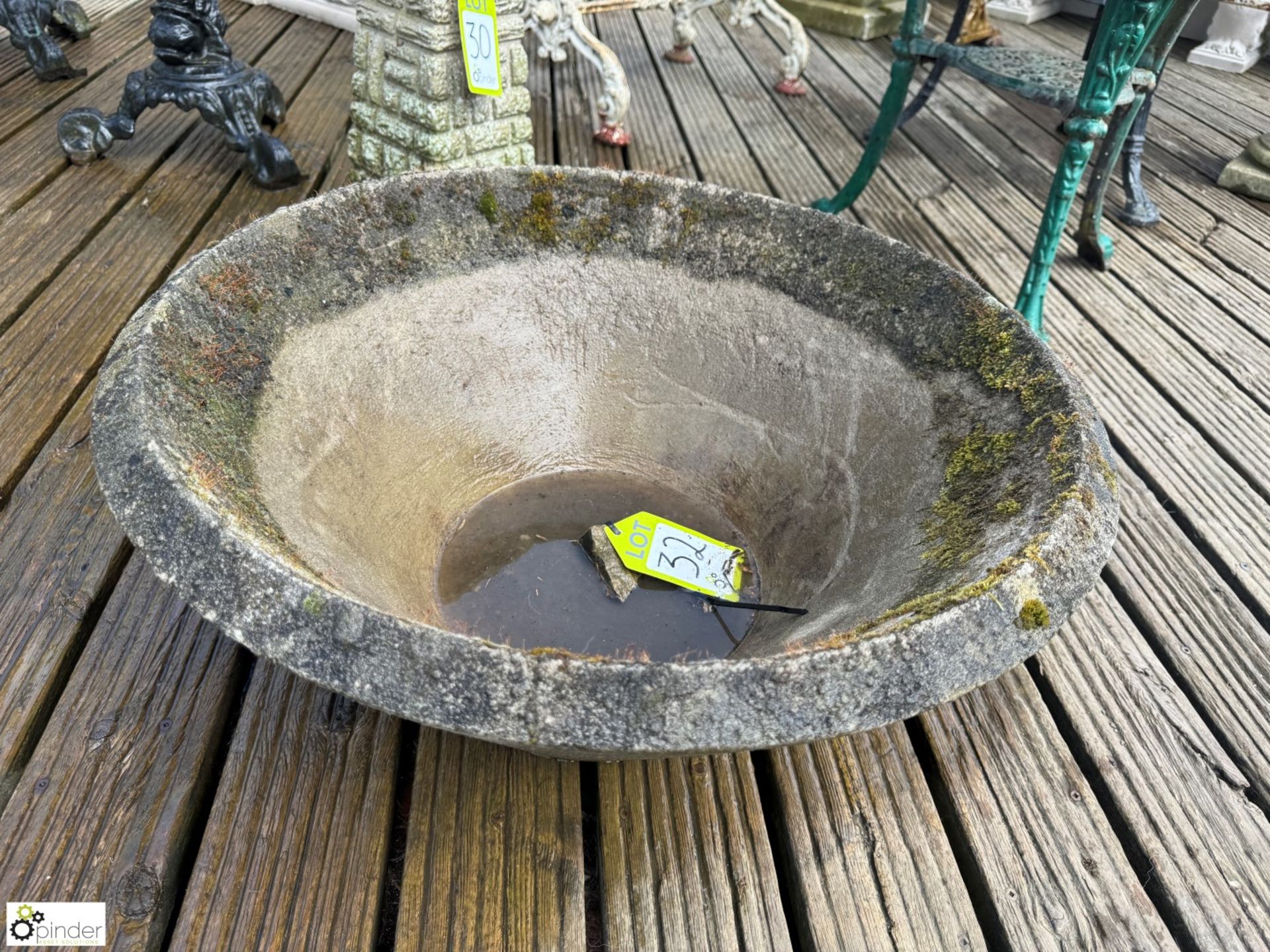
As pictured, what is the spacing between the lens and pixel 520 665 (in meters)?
0.81

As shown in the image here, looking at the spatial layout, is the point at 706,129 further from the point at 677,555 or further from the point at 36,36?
the point at 36,36

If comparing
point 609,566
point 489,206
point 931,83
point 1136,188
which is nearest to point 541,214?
point 489,206

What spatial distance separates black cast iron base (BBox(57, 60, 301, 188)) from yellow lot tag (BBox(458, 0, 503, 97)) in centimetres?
86

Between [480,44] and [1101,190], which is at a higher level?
Answer: [480,44]

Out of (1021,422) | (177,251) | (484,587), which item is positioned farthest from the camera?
(177,251)

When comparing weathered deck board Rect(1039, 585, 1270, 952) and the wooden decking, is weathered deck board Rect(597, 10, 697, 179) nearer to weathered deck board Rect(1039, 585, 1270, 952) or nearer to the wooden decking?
the wooden decking

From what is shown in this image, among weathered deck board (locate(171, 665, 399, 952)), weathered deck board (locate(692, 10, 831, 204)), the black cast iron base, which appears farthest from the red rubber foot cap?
weathered deck board (locate(171, 665, 399, 952))

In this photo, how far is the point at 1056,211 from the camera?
2.24 meters

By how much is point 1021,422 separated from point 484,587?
3.29 ft

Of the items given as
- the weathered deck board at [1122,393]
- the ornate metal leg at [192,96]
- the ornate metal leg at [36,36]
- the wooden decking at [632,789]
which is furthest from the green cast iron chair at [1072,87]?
the ornate metal leg at [36,36]

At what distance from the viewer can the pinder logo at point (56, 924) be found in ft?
3.50

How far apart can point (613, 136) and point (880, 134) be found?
109 cm

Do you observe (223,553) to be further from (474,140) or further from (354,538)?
(474,140)

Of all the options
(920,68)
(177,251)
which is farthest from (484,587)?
(920,68)
